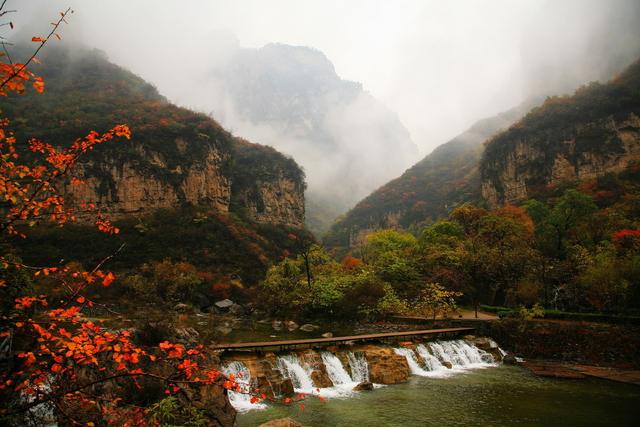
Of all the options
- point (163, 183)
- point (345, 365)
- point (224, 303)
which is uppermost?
point (163, 183)

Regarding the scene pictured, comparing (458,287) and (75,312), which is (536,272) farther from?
(75,312)

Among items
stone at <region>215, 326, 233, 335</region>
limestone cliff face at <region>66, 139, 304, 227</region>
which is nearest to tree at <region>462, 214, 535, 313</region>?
stone at <region>215, 326, 233, 335</region>

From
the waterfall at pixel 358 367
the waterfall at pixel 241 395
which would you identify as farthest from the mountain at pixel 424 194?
the waterfall at pixel 241 395

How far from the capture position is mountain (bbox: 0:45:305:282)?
2192 inches

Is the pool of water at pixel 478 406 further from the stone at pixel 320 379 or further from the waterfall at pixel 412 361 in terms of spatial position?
the waterfall at pixel 412 361

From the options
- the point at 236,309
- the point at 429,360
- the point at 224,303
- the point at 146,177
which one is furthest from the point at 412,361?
the point at 146,177

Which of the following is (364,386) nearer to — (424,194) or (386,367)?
(386,367)

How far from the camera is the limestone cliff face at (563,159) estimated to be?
6538 cm

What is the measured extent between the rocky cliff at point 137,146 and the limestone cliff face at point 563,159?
53.6 metres

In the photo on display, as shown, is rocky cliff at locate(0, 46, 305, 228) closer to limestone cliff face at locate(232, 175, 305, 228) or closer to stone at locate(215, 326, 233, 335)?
limestone cliff face at locate(232, 175, 305, 228)

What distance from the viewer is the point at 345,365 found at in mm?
18094

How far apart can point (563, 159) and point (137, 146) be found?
84485 millimetres

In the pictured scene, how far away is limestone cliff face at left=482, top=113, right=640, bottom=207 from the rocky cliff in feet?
176

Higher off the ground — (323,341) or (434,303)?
(434,303)
